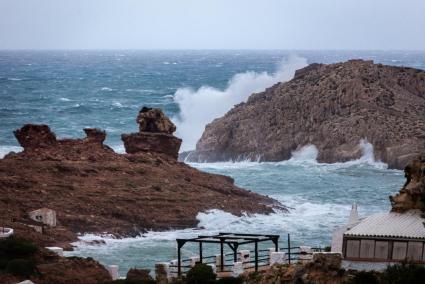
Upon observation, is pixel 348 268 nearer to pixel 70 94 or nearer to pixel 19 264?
pixel 19 264

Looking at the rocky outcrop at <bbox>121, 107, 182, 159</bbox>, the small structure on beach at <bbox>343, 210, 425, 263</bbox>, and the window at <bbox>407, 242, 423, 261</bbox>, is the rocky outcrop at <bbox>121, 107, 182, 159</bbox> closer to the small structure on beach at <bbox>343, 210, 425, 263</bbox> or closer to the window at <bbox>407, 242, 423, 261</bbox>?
the small structure on beach at <bbox>343, 210, 425, 263</bbox>

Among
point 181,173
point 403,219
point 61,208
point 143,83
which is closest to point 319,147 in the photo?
point 181,173

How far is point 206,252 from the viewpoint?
42812 mm

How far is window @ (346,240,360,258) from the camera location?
26.7m

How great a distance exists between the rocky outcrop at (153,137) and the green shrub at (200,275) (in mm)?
31708

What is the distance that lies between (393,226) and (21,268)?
10.4 m

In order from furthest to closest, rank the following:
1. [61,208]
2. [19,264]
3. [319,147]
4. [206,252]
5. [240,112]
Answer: [240,112] < [319,147] < [61,208] < [206,252] < [19,264]

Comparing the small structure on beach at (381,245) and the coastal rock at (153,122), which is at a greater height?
the small structure on beach at (381,245)

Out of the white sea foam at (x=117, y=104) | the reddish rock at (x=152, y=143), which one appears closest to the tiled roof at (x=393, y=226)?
the reddish rock at (x=152, y=143)

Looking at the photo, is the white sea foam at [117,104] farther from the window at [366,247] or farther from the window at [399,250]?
the window at [399,250]

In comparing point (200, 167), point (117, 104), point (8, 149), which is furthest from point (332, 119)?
point (117, 104)

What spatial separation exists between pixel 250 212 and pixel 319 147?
2421 cm

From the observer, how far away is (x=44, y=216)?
4509 cm

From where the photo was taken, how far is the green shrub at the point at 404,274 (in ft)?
80.5
